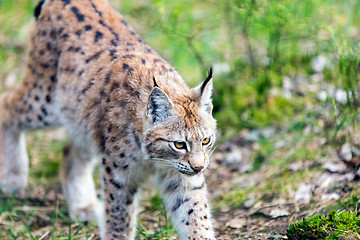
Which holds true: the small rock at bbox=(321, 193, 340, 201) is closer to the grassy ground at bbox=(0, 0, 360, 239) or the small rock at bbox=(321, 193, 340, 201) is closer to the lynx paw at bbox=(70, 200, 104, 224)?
the grassy ground at bbox=(0, 0, 360, 239)

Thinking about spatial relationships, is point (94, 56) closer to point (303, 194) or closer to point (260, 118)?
point (260, 118)

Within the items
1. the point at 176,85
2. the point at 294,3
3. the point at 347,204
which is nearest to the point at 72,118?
the point at 176,85

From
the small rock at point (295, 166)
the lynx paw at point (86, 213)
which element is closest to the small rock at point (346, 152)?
the small rock at point (295, 166)

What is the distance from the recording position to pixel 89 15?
4949 mm

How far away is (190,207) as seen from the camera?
3.91 metres

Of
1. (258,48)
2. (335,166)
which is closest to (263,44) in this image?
(258,48)

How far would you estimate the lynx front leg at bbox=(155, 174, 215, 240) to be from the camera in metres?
3.89

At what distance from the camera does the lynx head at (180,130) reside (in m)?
3.58

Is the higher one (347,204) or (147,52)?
(147,52)

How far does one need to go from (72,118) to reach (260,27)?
8.32 feet

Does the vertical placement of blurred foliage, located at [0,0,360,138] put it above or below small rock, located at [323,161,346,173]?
above

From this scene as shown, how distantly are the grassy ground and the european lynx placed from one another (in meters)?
0.39

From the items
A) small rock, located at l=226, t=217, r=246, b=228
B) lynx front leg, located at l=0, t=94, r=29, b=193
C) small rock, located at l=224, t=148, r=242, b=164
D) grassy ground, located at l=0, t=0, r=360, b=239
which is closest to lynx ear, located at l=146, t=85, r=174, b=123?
grassy ground, located at l=0, t=0, r=360, b=239

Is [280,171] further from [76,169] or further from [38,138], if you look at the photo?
[38,138]
